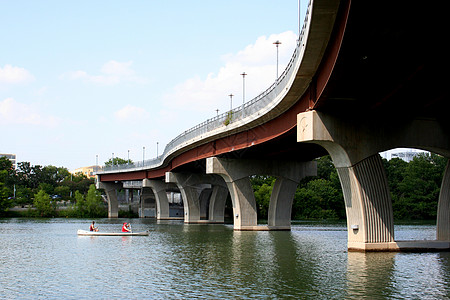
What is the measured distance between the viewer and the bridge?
20.5 m

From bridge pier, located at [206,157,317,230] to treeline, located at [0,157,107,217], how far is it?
7064 cm

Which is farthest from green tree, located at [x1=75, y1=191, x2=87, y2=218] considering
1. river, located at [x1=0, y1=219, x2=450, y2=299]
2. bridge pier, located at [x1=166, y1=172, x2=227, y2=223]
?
river, located at [x1=0, y1=219, x2=450, y2=299]

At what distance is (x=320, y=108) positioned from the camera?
33.5m

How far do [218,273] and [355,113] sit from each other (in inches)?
548

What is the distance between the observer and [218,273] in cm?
2555

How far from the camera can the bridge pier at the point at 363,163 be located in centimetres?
3372

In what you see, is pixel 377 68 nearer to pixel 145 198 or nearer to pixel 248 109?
pixel 248 109

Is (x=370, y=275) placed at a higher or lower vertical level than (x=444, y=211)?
lower

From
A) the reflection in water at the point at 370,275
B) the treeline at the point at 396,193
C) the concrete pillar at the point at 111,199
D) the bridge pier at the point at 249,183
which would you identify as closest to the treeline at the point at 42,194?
the concrete pillar at the point at 111,199

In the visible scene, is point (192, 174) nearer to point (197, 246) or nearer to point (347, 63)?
point (197, 246)

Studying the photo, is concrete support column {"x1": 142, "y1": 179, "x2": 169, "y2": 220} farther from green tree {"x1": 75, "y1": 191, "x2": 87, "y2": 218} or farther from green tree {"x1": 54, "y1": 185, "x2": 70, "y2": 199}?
green tree {"x1": 54, "y1": 185, "x2": 70, "y2": 199}

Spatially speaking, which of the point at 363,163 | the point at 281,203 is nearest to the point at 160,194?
the point at 281,203

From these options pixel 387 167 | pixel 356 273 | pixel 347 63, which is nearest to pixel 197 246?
pixel 356 273

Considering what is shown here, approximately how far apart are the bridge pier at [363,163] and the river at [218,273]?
4.82 ft
